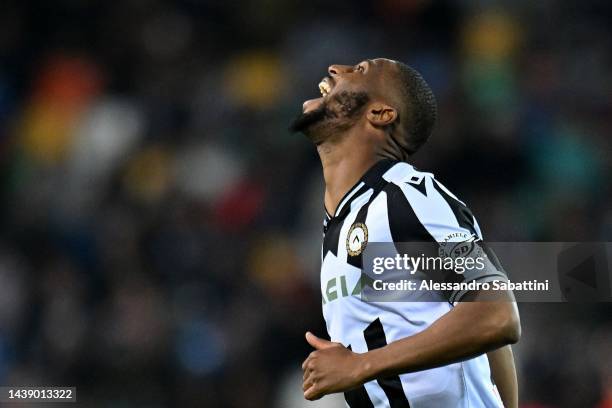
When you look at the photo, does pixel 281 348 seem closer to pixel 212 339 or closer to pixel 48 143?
pixel 212 339

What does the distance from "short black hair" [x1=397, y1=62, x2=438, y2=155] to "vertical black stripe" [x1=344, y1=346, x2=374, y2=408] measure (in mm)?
869

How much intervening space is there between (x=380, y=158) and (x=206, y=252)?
12.7 feet

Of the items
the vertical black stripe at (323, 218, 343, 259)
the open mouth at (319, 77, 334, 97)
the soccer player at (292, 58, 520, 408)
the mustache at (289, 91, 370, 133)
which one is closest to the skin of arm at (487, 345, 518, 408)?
the soccer player at (292, 58, 520, 408)

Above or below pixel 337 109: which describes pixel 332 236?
below

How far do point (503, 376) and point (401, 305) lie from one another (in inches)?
21.2

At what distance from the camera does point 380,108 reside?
365 centimetres

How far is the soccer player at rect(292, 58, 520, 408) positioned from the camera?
9.32ft

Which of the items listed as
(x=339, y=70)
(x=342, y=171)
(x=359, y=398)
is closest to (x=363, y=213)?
(x=342, y=171)

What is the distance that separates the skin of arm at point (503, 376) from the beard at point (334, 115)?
98 cm

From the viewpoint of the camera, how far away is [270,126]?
26.9 ft

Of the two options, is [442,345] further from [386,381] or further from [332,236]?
[332,236]

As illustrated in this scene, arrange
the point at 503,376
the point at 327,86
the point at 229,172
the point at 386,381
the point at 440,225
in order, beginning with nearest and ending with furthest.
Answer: the point at 440,225 < the point at 386,381 < the point at 503,376 < the point at 327,86 < the point at 229,172

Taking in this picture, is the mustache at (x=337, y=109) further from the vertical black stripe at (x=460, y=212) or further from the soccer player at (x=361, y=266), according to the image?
the vertical black stripe at (x=460, y=212)

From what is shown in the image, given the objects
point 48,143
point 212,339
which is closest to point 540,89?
point 212,339
